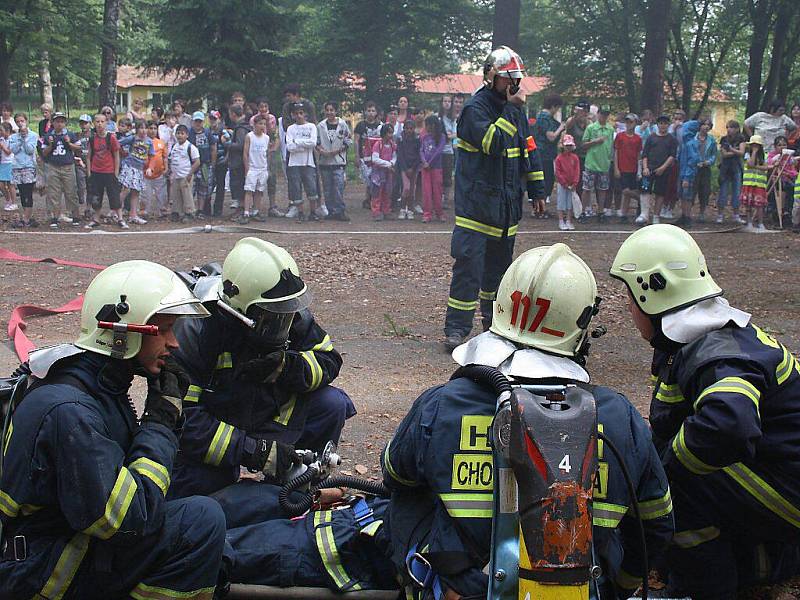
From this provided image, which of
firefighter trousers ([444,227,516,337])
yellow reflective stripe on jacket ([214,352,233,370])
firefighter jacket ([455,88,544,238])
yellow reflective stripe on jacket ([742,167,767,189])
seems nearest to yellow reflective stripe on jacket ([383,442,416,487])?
yellow reflective stripe on jacket ([214,352,233,370])

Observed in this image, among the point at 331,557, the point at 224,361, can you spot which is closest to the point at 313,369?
the point at 224,361

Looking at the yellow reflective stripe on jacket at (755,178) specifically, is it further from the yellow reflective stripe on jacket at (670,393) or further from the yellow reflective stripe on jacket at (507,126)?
the yellow reflective stripe on jacket at (670,393)

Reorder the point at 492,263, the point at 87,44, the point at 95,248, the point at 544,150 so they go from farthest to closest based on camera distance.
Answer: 1. the point at 87,44
2. the point at 544,150
3. the point at 95,248
4. the point at 492,263

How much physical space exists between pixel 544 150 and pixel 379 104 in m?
7.79

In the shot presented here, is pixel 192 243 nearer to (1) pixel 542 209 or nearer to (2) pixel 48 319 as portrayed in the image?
(2) pixel 48 319

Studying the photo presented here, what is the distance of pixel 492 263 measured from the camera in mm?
7055

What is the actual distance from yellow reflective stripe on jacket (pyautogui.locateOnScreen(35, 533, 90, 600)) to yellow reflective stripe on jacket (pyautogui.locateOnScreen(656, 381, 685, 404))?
85.9 inches

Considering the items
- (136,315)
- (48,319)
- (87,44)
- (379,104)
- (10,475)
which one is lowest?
(48,319)

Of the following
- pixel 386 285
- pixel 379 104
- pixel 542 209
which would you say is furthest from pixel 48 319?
pixel 379 104

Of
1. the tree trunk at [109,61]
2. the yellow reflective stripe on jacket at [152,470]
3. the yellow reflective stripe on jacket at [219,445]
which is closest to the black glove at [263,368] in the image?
the yellow reflective stripe on jacket at [219,445]

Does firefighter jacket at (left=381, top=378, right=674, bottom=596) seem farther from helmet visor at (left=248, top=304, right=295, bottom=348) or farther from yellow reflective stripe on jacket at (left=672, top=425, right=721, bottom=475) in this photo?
helmet visor at (left=248, top=304, right=295, bottom=348)

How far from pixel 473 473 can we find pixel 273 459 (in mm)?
1468

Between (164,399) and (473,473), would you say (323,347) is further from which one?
(473,473)

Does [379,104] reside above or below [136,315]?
above
